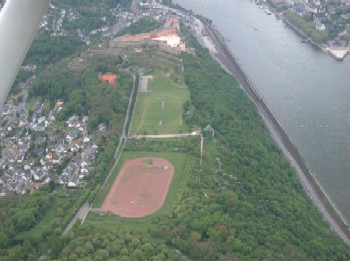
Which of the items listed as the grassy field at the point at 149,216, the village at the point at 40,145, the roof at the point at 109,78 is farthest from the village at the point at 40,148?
the roof at the point at 109,78

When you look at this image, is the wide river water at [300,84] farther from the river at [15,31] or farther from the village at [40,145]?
the river at [15,31]

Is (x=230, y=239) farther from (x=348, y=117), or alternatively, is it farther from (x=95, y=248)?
(x=348, y=117)

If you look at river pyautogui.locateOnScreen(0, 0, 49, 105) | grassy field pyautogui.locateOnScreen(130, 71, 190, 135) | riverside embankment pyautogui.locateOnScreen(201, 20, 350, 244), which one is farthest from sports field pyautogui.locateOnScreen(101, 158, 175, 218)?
river pyautogui.locateOnScreen(0, 0, 49, 105)

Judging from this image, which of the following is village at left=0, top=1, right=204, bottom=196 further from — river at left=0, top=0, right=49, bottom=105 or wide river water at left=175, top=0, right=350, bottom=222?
river at left=0, top=0, right=49, bottom=105

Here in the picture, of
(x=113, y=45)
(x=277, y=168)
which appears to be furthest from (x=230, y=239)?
(x=113, y=45)

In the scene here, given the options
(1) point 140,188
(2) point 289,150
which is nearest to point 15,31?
(1) point 140,188

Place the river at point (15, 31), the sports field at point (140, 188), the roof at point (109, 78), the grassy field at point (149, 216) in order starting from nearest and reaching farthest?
the river at point (15, 31)
the grassy field at point (149, 216)
the sports field at point (140, 188)
the roof at point (109, 78)
